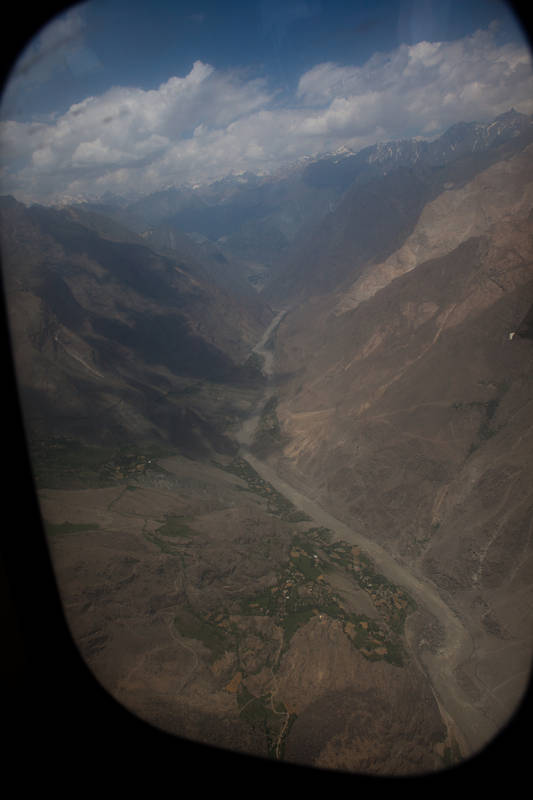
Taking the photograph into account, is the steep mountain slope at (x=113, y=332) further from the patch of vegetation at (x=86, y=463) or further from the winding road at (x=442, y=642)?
the winding road at (x=442, y=642)

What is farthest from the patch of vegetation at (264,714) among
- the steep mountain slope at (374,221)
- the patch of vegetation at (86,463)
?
the steep mountain slope at (374,221)

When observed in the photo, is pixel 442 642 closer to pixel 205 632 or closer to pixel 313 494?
pixel 205 632

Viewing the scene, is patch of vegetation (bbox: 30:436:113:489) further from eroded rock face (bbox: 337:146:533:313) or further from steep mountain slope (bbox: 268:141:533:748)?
eroded rock face (bbox: 337:146:533:313)

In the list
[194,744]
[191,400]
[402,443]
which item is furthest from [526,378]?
[191,400]

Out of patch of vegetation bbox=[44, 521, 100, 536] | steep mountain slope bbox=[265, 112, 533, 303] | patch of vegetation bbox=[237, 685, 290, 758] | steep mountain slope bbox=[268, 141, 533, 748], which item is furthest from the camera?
steep mountain slope bbox=[265, 112, 533, 303]

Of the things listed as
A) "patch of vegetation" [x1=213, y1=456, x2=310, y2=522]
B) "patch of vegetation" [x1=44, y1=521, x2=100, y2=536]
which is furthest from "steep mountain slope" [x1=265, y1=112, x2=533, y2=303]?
"patch of vegetation" [x1=44, y1=521, x2=100, y2=536]

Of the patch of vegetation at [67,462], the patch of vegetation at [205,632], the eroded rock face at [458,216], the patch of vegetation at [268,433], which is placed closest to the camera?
the patch of vegetation at [205,632]
